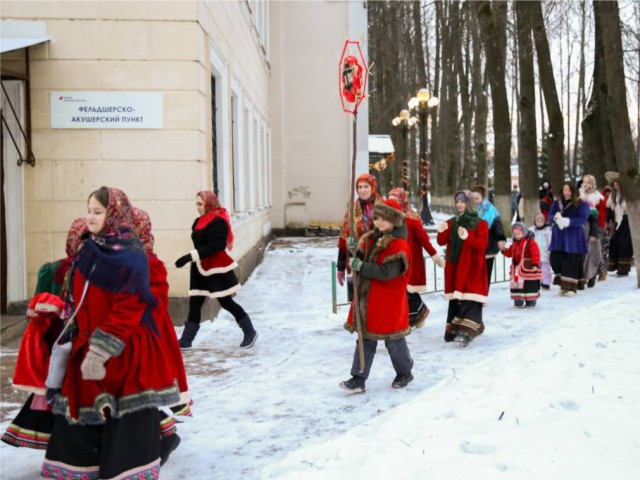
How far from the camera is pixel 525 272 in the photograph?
1036 cm

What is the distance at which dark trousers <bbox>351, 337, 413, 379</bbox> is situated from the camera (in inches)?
236

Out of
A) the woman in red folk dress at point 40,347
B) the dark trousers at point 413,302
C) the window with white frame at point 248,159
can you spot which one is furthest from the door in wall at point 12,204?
the window with white frame at point 248,159

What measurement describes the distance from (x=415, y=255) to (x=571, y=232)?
4.27 m

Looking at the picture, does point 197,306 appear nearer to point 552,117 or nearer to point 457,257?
point 457,257

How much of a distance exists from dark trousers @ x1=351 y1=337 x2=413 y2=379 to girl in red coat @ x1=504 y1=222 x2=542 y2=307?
467 centimetres

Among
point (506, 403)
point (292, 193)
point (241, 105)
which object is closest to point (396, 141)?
point (292, 193)

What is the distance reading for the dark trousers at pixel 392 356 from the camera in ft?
19.6

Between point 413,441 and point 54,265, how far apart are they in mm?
2186

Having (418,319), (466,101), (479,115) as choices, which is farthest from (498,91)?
(466,101)

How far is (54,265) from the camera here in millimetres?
4152

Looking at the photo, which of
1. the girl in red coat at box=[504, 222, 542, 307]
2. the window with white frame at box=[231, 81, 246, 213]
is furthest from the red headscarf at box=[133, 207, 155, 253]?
the window with white frame at box=[231, 81, 246, 213]

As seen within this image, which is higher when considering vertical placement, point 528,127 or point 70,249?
point 528,127

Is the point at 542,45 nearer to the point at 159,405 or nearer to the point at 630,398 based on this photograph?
the point at 630,398

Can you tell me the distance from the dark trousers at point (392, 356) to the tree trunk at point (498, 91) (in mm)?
13674
